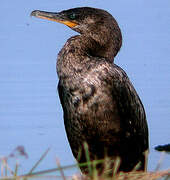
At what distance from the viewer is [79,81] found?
4801mm

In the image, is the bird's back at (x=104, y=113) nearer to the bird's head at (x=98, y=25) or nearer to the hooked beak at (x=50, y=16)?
the bird's head at (x=98, y=25)

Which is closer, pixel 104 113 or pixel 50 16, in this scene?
pixel 104 113

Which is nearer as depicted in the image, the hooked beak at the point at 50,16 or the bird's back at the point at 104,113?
the bird's back at the point at 104,113

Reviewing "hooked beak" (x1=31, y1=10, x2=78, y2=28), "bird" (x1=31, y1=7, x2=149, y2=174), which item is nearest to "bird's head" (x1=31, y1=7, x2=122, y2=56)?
"bird" (x1=31, y1=7, x2=149, y2=174)

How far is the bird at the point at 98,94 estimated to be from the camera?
15.8 ft

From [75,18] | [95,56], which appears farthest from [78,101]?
[75,18]

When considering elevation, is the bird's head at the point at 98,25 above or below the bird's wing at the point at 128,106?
above

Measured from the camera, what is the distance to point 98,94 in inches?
189

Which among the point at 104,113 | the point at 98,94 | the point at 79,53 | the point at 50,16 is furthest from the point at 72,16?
the point at 104,113

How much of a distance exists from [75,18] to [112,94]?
2.80 feet

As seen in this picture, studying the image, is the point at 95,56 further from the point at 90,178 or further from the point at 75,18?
the point at 90,178

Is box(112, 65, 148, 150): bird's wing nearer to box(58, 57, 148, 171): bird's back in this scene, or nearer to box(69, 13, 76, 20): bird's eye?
box(58, 57, 148, 171): bird's back

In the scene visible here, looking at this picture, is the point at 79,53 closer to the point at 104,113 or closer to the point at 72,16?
the point at 72,16

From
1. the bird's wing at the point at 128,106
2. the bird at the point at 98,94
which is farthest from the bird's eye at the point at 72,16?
the bird's wing at the point at 128,106
